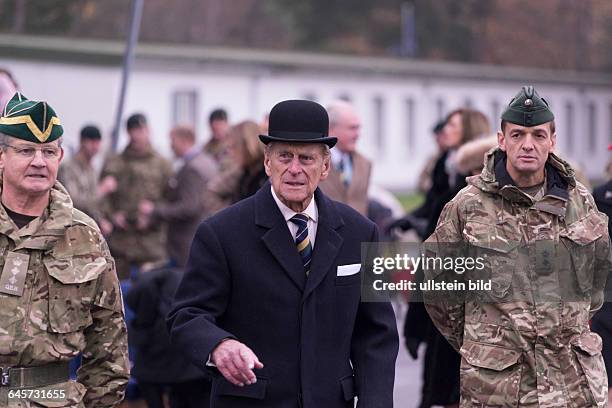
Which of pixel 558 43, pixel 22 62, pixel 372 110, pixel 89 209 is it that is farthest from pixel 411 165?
pixel 89 209

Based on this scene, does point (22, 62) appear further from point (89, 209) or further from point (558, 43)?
point (558, 43)

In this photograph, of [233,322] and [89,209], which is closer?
[233,322]

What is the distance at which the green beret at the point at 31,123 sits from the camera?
5617 mm

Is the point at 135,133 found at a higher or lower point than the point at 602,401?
higher

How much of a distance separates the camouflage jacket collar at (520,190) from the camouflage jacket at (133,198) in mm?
8484

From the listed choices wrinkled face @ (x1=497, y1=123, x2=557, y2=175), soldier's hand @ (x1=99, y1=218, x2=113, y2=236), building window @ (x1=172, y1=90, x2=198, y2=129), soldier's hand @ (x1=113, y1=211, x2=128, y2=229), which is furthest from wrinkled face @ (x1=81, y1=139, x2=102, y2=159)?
building window @ (x1=172, y1=90, x2=198, y2=129)

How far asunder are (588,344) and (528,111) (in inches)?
43.5

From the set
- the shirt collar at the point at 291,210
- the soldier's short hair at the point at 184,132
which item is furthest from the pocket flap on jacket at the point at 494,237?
the soldier's short hair at the point at 184,132

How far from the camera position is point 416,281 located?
23.8 feet

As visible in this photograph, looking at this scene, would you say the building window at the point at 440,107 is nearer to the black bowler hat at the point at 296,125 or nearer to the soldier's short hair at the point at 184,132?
the soldier's short hair at the point at 184,132

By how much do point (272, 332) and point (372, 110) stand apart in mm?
48299

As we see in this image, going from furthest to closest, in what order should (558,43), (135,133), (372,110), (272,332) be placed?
(558,43)
(372,110)
(135,133)
(272,332)

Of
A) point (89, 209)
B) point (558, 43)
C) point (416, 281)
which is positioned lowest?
point (416, 281)

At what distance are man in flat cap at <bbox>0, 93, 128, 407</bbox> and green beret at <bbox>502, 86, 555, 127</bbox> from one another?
2.01 meters
